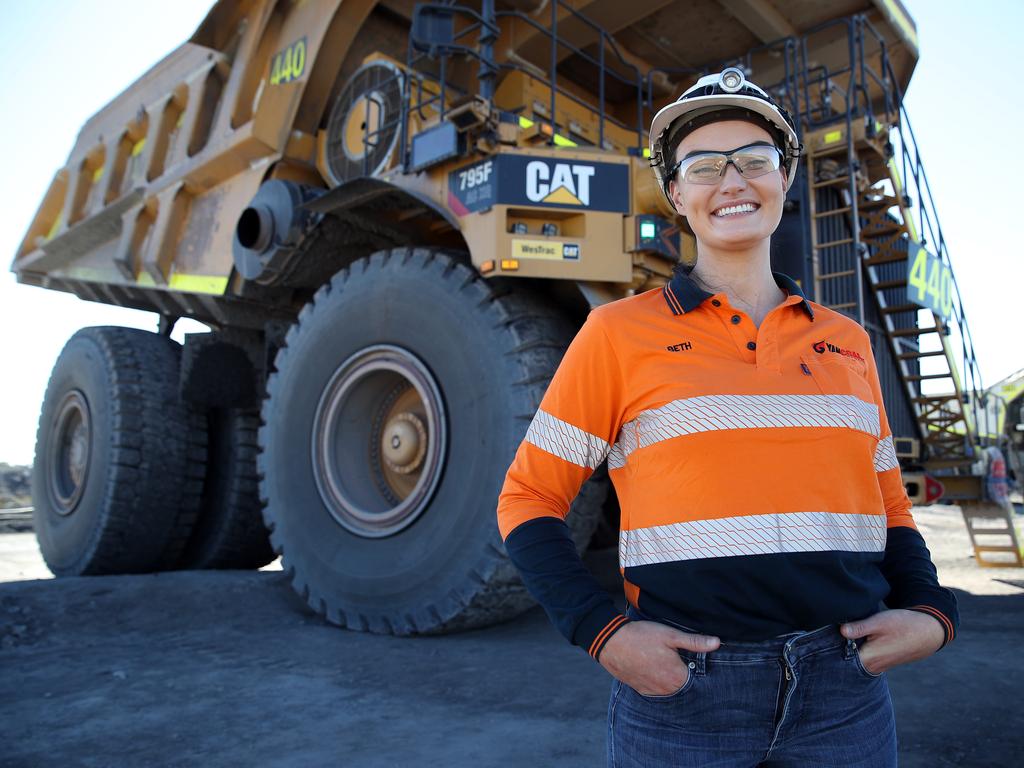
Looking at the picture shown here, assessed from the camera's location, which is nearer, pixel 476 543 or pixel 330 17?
pixel 476 543

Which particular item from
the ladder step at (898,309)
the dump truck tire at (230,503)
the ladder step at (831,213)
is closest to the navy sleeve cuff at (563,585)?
the ladder step at (831,213)

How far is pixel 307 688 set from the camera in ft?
9.78

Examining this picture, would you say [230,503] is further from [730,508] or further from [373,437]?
[730,508]

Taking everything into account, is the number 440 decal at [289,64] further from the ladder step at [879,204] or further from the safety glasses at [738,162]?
the safety glasses at [738,162]

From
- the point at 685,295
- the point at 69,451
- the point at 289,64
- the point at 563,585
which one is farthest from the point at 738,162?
the point at 69,451

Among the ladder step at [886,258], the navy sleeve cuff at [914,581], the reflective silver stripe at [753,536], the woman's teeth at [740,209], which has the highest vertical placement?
the ladder step at [886,258]

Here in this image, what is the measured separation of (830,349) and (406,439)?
2.90 m

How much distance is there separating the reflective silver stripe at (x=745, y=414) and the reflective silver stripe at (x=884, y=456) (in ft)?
0.65

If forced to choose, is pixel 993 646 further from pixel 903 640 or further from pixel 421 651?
pixel 903 640

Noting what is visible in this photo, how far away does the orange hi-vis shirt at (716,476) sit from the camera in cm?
115

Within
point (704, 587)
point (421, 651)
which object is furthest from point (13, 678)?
point (704, 587)

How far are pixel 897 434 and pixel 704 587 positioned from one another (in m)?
4.97

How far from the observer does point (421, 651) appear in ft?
11.3

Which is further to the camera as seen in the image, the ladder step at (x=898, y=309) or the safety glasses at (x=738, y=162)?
the ladder step at (x=898, y=309)
